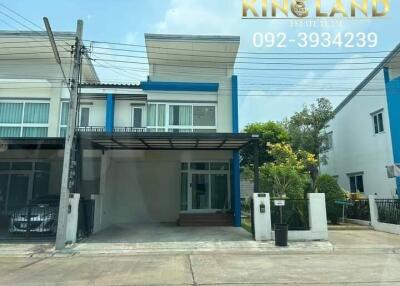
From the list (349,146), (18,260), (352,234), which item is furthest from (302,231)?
(349,146)

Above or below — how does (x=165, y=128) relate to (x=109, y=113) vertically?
below

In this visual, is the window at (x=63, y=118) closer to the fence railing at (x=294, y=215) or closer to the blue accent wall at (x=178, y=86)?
the blue accent wall at (x=178, y=86)

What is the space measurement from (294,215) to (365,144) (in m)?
9.91

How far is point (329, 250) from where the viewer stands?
11602 mm

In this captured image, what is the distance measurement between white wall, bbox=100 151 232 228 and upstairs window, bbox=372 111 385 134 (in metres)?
8.81

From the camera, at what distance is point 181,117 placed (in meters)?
17.8

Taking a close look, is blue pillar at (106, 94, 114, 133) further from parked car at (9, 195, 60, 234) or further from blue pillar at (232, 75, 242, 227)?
blue pillar at (232, 75, 242, 227)

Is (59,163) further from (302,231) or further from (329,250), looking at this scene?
(329,250)

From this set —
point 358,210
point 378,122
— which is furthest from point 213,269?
point 378,122

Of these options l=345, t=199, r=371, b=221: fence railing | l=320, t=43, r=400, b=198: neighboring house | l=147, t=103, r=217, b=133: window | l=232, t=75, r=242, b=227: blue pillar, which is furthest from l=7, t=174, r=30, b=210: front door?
l=320, t=43, r=400, b=198: neighboring house

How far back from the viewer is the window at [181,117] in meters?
17.6

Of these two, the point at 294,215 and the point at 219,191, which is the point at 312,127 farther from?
the point at 294,215

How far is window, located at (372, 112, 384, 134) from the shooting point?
63.2 ft

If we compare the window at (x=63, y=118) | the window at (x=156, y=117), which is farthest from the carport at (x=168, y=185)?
the window at (x=63, y=118)
